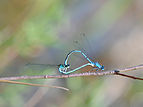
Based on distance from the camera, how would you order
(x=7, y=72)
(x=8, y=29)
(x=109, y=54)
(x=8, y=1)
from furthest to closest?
(x=109, y=54) < (x=7, y=72) < (x=8, y=1) < (x=8, y=29)

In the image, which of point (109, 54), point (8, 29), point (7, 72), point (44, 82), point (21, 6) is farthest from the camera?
point (109, 54)

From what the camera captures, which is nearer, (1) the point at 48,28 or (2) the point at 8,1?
(1) the point at 48,28

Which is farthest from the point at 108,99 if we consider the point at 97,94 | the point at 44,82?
the point at 44,82

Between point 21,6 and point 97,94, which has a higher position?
point 21,6

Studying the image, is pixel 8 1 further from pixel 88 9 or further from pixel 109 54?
pixel 109 54

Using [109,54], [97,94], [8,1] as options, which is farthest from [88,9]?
[97,94]

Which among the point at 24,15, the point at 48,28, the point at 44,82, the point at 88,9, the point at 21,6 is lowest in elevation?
the point at 44,82

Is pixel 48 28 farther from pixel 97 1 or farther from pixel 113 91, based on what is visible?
pixel 97 1
